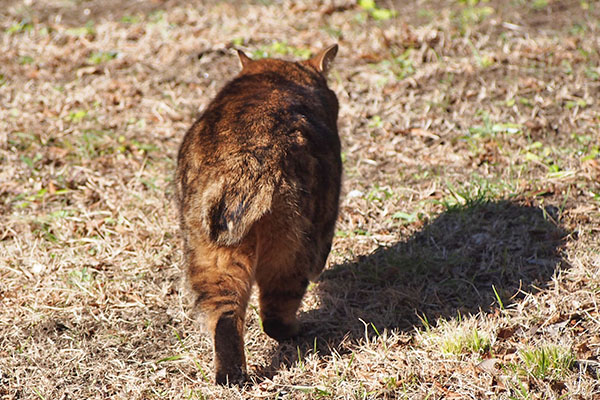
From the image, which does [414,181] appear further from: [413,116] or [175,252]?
[175,252]

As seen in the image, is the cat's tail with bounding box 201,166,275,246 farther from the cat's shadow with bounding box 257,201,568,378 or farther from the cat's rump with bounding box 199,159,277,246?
the cat's shadow with bounding box 257,201,568,378

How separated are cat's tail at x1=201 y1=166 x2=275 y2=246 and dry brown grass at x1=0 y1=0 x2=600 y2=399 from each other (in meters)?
0.79

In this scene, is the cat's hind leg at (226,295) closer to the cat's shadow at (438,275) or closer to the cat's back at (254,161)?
the cat's back at (254,161)

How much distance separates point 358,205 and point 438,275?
1.00m

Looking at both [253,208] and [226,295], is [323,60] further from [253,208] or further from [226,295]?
[226,295]

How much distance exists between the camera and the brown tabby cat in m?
3.20

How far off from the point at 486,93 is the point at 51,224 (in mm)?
3922

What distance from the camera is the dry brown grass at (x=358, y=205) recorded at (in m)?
3.46

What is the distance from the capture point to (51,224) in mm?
4918

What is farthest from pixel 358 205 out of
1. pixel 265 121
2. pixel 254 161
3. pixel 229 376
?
pixel 229 376

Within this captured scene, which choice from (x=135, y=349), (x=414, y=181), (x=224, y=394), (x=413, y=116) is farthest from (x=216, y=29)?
(x=224, y=394)

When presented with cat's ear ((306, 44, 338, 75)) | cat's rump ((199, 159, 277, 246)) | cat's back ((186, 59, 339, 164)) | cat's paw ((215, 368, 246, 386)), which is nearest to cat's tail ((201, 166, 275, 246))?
cat's rump ((199, 159, 277, 246))

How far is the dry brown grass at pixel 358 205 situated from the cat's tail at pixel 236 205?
79 cm

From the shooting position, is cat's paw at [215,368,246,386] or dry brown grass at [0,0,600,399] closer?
cat's paw at [215,368,246,386]
